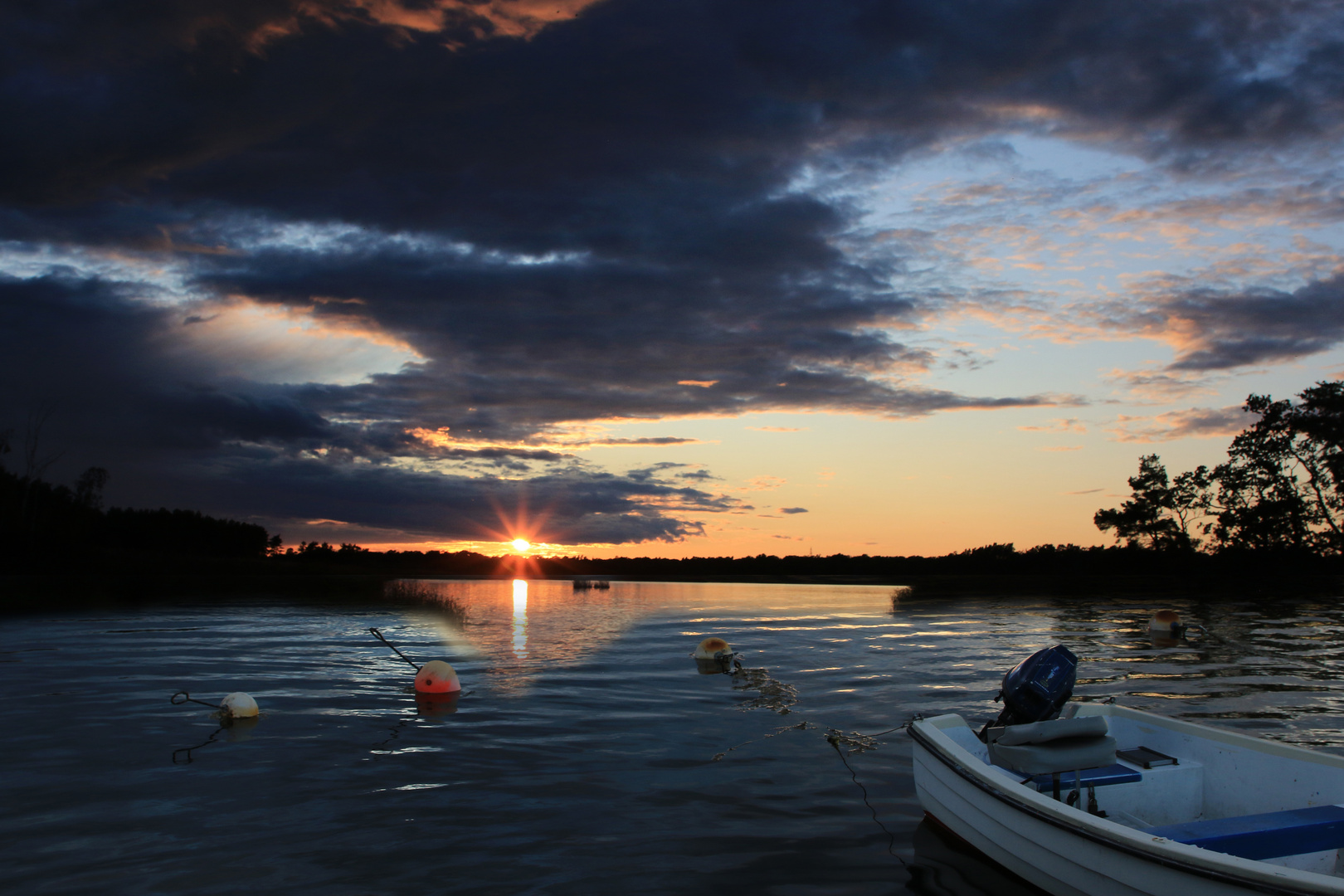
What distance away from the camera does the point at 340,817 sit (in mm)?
11656

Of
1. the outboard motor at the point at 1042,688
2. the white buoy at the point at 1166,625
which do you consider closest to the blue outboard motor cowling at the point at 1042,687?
the outboard motor at the point at 1042,688

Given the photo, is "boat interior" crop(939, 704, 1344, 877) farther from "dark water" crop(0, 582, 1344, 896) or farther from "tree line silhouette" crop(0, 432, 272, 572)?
"tree line silhouette" crop(0, 432, 272, 572)

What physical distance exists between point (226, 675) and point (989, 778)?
24793mm

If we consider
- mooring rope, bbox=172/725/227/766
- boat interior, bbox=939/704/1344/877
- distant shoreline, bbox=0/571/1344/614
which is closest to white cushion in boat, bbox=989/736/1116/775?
boat interior, bbox=939/704/1344/877

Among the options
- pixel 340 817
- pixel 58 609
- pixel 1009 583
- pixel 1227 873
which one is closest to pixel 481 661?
pixel 340 817

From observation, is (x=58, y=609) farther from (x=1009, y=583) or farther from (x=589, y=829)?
(x=1009, y=583)

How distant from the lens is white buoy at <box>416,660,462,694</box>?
70.0 ft

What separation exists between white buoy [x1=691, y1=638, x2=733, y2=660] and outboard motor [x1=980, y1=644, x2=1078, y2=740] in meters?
16.3

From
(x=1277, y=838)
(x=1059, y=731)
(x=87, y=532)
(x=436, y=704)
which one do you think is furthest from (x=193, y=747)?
(x=87, y=532)

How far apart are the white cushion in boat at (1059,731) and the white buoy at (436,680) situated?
15702 mm

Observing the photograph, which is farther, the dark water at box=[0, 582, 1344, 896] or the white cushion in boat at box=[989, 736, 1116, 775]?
the dark water at box=[0, 582, 1344, 896]

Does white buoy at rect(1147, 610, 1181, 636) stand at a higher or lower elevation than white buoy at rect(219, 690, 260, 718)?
lower

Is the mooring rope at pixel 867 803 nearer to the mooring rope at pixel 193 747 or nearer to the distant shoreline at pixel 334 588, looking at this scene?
the mooring rope at pixel 193 747

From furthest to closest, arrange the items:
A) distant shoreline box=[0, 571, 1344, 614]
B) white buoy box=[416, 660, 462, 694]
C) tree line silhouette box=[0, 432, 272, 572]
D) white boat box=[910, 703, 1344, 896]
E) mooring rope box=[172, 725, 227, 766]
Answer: tree line silhouette box=[0, 432, 272, 572] → distant shoreline box=[0, 571, 1344, 614] → white buoy box=[416, 660, 462, 694] → mooring rope box=[172, 725, 227, 766] → white boat box=[910, 703, 1344, 896]
